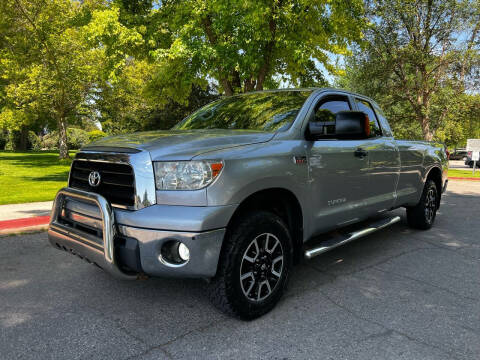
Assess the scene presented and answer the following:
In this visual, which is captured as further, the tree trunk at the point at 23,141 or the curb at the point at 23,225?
the tree trunk at the point at 23,141

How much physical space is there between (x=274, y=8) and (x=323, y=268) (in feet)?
24.9

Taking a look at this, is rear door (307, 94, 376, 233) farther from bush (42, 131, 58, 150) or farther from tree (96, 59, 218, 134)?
bush (42, 131, 58, 150)

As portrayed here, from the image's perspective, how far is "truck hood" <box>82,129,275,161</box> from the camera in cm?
275

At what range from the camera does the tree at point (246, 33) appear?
385 inches

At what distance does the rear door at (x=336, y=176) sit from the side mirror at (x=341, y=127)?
→ 87 millimetres

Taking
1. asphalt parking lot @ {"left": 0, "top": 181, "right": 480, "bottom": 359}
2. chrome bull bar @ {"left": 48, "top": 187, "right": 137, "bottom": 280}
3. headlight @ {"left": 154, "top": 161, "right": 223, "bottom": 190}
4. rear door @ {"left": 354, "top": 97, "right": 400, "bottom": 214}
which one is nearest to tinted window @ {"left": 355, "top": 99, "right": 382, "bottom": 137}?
rear door @ {"left": 354, "top": 97, "right": 400, "bottom": 214}

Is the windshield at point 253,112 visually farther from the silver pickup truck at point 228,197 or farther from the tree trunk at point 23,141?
the tree trunk at point 23,141

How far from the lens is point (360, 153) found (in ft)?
13.4

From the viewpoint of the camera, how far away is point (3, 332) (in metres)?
2.77

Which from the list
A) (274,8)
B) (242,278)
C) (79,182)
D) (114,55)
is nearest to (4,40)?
(114,55)

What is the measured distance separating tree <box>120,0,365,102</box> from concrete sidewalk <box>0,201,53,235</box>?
206 inches

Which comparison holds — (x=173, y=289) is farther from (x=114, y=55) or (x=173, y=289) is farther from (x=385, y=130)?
(x=114, y=55)

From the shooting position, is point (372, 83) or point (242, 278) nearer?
point (242, 278)

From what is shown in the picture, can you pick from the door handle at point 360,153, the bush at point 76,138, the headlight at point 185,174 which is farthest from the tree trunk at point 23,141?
the headlight at point 185,174
